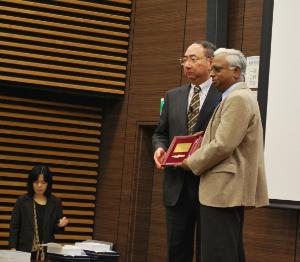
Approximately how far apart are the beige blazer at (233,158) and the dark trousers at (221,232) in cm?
6

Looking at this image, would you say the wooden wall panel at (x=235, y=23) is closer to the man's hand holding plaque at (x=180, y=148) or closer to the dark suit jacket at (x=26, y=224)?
the dark suit jacket at (x=26, y=224)

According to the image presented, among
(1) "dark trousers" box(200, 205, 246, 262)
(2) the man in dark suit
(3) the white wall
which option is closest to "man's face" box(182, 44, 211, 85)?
(2) the man in dark suit

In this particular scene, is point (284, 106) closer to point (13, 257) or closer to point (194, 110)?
point (194, 110)

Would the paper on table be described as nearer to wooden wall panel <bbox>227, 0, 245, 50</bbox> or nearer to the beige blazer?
the beige blazer

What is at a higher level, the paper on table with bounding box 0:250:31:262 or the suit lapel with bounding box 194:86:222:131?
the suit lapel with bounding box 194:86:222:131

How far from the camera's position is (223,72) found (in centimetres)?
398

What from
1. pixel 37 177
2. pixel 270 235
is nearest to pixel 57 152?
pixel 37 177

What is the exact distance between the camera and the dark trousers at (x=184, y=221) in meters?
4.24

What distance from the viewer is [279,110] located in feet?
18.8

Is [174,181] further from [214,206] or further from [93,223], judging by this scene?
[93,223]

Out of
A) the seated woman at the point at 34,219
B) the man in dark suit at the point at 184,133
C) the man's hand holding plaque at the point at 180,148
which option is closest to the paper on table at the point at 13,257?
the man in dark suit at the point at 184,133

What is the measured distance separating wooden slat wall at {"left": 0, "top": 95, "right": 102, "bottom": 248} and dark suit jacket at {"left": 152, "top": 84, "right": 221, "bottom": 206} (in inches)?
135

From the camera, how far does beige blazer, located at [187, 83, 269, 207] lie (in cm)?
Result: 380

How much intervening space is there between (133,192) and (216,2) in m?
2.22
